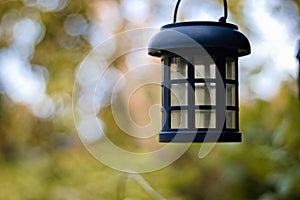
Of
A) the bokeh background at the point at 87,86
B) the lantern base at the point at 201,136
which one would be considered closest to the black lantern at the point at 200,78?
the lantern base at the point at 201,136

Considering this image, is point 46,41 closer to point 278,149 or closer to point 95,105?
point 95,105

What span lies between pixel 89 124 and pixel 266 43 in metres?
1.24

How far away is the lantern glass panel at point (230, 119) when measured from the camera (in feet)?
3.65

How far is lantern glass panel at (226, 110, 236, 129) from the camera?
1113 mm

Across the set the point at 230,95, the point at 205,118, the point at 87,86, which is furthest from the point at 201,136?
the point at 87,86

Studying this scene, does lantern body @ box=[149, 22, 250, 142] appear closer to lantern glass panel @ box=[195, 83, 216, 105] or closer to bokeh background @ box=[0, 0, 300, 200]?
lantern glass panel @ box=[195, 83, 216, 105]

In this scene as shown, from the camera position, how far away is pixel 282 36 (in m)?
2.85

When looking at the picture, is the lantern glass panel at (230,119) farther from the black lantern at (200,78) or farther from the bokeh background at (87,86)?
the bokeh background at (87,86)

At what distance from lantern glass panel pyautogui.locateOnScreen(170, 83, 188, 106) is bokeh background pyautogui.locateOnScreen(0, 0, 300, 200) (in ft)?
5.25

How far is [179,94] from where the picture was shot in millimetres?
1122

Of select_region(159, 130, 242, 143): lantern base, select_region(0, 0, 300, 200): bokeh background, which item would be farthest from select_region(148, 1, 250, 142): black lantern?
select_region(0, 0, 300, 200): bokeh background

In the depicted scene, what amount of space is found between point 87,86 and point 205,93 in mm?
1850

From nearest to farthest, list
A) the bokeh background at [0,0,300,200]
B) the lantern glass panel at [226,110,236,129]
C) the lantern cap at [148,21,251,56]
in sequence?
the lantern cap at [148,21,251,56] < the lantern glass panel at [226,110,236,129] < the bokeh background at [0,0,300,200]

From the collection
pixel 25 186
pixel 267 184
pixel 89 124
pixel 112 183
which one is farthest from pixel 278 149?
pixel 25 186
